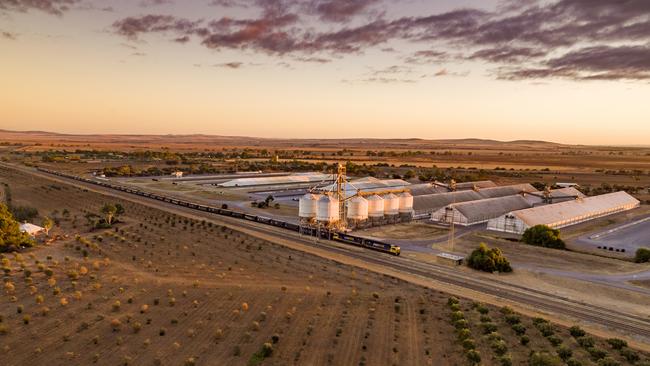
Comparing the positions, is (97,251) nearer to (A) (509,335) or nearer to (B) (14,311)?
(B) (14,311)

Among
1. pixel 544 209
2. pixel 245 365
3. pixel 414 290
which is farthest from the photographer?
pixel 544 209

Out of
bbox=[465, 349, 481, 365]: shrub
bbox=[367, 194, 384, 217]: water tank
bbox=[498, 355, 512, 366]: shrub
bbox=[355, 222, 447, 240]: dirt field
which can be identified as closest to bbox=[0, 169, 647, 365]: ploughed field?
bbox=[498, 355, 512, 366]: shrub

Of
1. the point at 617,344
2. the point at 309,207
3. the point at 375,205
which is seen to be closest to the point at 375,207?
the point at 375,205

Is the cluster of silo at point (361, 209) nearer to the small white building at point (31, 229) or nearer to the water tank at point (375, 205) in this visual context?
the water tank at point (375, 205)

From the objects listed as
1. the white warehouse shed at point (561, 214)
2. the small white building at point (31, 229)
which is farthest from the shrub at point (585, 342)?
the small white building at point (31, 229)

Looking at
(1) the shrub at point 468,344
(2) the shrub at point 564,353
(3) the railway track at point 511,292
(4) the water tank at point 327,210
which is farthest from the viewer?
(4) the water tank at point 327,210

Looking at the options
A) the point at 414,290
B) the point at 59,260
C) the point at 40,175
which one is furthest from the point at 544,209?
the point at 40,175

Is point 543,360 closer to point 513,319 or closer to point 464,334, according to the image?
point 464,334
